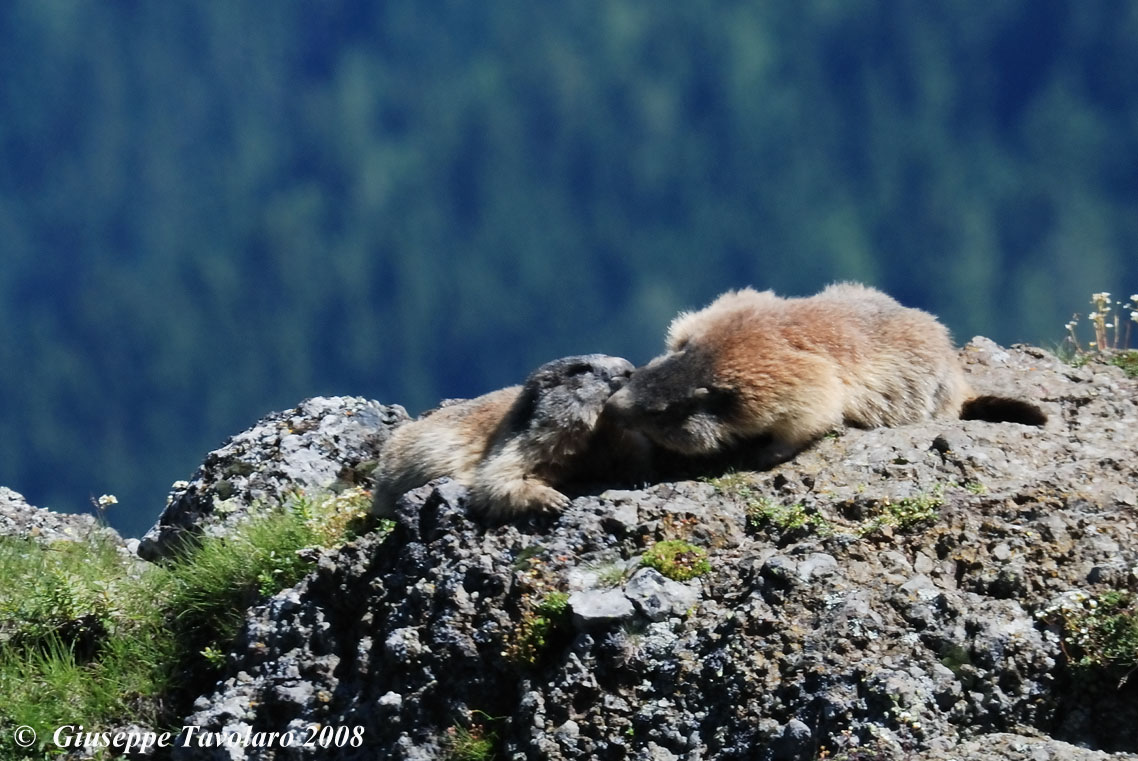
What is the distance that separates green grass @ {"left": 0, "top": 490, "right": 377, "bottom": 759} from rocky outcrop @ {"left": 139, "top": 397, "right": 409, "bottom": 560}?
0.66 metres

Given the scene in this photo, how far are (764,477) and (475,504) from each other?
1.70 metres

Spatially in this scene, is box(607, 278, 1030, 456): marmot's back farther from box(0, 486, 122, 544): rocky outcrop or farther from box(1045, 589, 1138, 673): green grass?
box(0, 486, 122, 544): rocky outcrop

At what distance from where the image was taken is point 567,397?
7695 mm

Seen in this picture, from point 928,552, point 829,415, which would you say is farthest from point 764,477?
point 928,552

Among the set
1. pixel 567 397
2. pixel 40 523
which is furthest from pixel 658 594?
pixel 40 523

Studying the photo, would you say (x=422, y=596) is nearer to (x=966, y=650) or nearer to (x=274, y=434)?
(x=966, y=650)

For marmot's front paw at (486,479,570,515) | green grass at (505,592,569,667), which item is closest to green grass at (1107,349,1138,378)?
marmot's front paw at (486,479,570,515)

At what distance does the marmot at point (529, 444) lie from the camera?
724 centimetres

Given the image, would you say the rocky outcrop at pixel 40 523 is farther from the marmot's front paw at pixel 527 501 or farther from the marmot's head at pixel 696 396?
the marmot's head at pixel 696 396

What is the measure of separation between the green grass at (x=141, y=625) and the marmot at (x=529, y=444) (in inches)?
30.6

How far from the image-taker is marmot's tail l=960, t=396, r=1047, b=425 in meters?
8.04

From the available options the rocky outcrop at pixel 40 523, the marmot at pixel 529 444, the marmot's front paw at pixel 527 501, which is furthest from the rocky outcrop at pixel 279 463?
the marmot's front paw at pixel 527 501

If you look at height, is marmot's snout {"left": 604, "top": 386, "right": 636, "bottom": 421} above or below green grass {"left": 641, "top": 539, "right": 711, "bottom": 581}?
above

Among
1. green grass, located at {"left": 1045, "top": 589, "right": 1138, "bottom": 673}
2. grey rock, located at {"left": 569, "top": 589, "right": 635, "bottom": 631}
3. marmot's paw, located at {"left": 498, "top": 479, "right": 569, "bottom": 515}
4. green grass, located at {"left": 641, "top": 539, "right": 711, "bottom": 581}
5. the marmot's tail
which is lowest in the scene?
green grass, located at {"left": 1045, "top": 589, "right": 1138, "bottom": 673}
